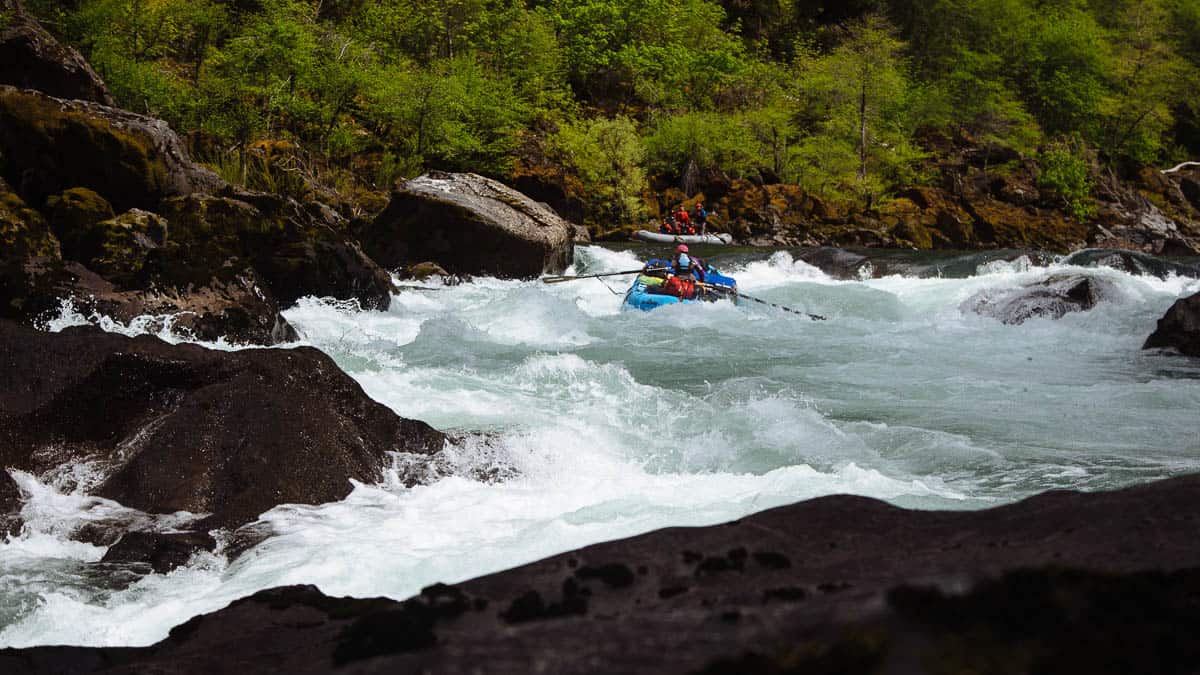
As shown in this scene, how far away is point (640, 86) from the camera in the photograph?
3581 cm

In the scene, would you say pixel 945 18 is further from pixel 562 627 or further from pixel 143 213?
pixel 562 627

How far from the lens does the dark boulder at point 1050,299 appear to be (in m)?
14.1

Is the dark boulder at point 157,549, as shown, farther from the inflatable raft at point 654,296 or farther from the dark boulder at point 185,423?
the inflatable raft at point 654,296

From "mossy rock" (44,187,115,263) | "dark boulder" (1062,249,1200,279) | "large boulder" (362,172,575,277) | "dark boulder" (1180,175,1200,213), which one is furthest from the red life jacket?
"dark boulder" (1180,175,1200,213)

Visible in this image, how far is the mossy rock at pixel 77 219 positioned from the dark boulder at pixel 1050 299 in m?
12.0

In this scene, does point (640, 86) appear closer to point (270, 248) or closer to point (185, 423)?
point (270, 248)

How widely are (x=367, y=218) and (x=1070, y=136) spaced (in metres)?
33.4

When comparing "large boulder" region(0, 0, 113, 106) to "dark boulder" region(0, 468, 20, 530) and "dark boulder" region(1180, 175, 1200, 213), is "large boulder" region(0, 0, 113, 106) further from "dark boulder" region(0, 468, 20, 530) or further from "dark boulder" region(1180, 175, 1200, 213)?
"dark boulder" region(1180, 175, 1200, 213)

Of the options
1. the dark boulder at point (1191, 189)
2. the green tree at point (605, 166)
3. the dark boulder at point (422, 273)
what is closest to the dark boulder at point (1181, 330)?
the dark boulder at point (422, 273)

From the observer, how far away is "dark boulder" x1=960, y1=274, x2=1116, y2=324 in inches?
555

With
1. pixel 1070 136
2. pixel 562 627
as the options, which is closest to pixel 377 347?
pixel 562 627

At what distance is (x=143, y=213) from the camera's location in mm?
9258

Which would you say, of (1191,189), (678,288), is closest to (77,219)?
(678,288)

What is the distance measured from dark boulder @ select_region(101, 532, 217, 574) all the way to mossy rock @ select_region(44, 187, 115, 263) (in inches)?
222
